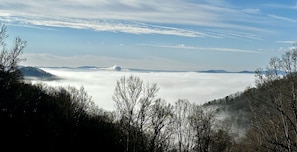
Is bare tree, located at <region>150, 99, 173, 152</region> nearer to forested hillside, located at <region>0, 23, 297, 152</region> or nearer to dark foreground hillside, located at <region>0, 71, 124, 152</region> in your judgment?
forested hillside, located at <region>0, 23, 297, 152</region>

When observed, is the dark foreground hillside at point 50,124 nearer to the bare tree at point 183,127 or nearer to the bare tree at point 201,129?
the bare tree at point 183,127

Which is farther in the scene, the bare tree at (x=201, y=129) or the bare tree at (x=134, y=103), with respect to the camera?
the bare tree at (x=201, y=129)

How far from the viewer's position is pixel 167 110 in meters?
54.2

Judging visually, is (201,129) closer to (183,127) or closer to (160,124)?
(183,127)

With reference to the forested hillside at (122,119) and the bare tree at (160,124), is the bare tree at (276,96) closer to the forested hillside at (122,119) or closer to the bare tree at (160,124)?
the forested hillside at (122,119)

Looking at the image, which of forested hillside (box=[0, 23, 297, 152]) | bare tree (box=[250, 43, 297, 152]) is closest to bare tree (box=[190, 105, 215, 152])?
forested hillside (box=[0, 23, 297, 152])

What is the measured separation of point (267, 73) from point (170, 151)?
38.7m

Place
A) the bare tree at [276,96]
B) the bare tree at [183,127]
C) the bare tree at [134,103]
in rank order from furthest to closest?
the bare tree at [183,127], the bare tree at [134,103], the bare tree at [276,96]

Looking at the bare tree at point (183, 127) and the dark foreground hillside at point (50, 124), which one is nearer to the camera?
the dark foreground hillside at point (50, 124)

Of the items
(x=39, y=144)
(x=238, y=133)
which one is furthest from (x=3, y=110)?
(x=238, y=133)

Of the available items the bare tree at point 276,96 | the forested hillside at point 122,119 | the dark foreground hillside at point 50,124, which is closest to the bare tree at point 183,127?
the forested hillside at point 122,119

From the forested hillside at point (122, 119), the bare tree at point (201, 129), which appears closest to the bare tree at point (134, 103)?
the forested hillside at point (122, 119)

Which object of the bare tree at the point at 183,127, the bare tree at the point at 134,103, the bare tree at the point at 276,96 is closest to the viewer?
the bare tree at the point at 276,96

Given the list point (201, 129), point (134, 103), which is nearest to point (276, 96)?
point (134, 103)
